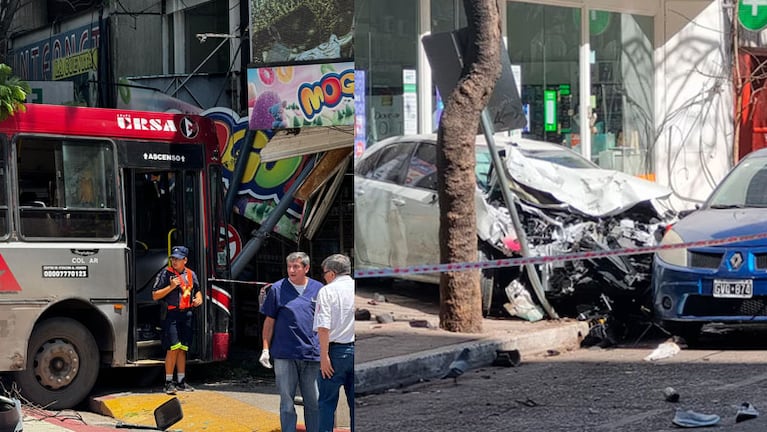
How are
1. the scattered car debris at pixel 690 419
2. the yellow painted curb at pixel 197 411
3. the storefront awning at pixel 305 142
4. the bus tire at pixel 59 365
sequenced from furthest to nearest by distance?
the bus tire at pixel 59 365 → the yellow painted curb at pixel 197 411 → the storefront awning at pixel 305 142 → the scattered car debris at pixel 690 419

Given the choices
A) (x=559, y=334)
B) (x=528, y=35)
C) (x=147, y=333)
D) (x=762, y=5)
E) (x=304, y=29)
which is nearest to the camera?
(x=528, y=35)

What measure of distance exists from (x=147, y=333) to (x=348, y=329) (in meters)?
2.14

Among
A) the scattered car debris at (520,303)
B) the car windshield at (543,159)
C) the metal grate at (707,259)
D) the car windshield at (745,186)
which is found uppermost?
the car windshield at (543,159)

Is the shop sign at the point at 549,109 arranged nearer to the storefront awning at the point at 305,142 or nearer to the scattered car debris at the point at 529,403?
the scattered car debris at the point at 529,403

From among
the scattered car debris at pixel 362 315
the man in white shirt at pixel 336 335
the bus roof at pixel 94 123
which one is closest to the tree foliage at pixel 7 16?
the bus roof at pixel 94 123

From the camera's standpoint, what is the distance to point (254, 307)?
3.27 m

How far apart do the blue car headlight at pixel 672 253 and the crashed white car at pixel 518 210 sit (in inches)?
2.2

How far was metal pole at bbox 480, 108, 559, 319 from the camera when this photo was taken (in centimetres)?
149

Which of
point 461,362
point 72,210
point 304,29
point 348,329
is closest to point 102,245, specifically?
point 72,210

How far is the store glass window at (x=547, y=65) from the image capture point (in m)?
1.50

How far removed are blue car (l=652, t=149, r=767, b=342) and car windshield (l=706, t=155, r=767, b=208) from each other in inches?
1.2

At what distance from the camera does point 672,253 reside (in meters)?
1.68

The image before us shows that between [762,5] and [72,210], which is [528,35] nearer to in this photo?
[762,5]

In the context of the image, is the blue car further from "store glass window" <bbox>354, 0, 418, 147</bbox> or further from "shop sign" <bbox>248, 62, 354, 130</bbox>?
"shop sign" <bbox>248, 62, 354, 130</bbox>
